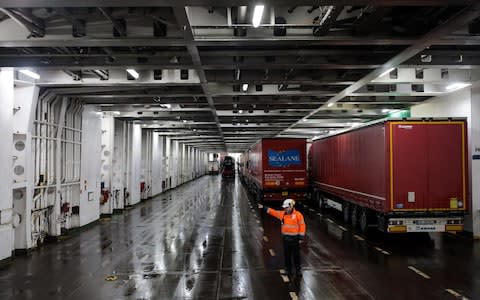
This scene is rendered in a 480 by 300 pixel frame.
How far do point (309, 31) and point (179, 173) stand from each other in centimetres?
4098

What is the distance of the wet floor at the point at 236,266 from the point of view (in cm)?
781

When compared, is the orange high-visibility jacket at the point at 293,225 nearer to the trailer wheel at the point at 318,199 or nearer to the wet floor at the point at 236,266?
the wet floor at the point at 236,266

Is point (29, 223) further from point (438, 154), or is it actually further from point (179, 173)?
point (179, 173)

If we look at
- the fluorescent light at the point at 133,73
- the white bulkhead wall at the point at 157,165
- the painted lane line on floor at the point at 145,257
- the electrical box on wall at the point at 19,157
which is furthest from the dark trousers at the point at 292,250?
the white bulkhead wall at the point at 157,165

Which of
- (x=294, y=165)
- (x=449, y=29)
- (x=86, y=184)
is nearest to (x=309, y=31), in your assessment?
(x=449, y=29)

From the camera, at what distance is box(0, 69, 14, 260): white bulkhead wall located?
10.3 metres

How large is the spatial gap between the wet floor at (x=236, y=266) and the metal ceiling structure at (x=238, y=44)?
509 centimetres

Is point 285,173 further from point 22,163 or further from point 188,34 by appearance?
point 188,34

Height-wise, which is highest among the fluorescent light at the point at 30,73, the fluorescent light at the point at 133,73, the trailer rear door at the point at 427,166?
the fluorescent light at the point at 133,73

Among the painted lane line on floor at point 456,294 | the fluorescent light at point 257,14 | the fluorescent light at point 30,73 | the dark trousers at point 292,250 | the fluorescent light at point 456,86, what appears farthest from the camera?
the fluorescent light at point 456,86

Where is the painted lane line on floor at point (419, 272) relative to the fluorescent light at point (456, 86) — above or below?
below

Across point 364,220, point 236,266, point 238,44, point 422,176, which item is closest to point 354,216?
point 364,220

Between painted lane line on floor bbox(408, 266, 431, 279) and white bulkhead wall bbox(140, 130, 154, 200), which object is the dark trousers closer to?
painted lane line on floor bbox(408, 266, 431, 279)

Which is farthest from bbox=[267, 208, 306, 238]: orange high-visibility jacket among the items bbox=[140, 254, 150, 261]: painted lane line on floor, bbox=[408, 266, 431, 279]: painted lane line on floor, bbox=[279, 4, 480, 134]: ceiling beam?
bbox=[279, 4, 480, 134]: ceiling beam
